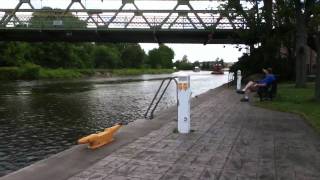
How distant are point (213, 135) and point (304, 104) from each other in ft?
29.8

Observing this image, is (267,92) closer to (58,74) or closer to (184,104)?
(184,104)

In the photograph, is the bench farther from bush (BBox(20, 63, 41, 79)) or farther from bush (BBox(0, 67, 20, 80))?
bush (BBox(20, 63, 41, 79))

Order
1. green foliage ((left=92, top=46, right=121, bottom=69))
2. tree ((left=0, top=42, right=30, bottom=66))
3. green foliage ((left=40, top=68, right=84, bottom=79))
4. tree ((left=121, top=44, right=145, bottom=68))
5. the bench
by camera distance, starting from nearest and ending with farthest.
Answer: the bench, tree ((left=0, top=42, right=30, bottom=66)), green foliage ((left=40, top=68, right=84, bottom=79)), green foliage ((left=92, top=46, right=121, bottom=69)), tree ((left=121, top=44, right=145, bottom=68))

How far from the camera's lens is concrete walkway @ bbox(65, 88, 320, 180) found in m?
8.36

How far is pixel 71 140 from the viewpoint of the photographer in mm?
15133

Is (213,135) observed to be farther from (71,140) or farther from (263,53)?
(263,53)

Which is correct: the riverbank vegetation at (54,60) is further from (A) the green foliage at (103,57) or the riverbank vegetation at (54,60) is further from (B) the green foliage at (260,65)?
(B) the green foliage at (260,65)

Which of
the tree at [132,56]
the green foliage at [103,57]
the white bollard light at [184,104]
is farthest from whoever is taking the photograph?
the tree at [132,56]

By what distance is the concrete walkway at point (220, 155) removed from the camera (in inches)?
329

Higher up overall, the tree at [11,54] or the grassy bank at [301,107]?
the tree at [11,54]

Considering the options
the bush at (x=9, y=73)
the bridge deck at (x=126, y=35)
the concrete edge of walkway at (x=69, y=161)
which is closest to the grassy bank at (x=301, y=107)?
the concrete edge of walkway at (x=69, y=161)

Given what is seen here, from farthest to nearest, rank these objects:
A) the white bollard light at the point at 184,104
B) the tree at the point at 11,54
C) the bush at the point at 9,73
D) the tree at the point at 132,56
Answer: the tree at the point at 132,56 → the tree at the point at 11,54 → the bush at the point at 9,73 → the white bollard light at the point at 184,104

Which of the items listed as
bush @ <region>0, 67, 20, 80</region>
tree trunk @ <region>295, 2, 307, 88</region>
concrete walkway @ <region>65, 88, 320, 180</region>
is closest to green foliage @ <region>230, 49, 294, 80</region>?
tree trunk @ <region>295, 2, 307, 88</region>

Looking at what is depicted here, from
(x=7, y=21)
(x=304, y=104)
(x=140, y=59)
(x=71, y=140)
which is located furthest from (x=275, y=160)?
(x=140, y=59)
